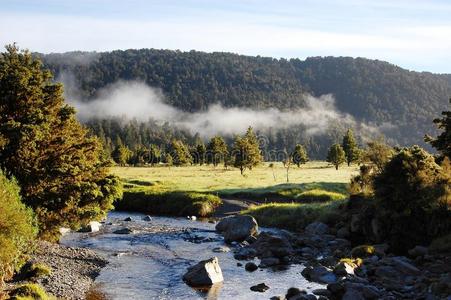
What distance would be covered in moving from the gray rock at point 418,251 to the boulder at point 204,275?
16.6 meters

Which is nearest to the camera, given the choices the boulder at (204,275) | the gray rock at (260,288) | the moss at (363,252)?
the gray rock at (260,288)

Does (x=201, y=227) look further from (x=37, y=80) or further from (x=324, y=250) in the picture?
(x=37, y=80)

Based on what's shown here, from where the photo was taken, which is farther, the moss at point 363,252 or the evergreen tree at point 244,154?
the evergreen tree at point 244,154

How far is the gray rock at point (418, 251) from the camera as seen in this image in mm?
41688

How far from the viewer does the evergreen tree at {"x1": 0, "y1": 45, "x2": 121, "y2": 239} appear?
1433 inches

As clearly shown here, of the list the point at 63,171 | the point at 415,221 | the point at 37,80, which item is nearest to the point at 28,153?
the point at 63,171

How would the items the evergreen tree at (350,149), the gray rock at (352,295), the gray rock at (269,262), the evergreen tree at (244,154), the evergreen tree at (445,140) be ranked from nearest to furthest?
1. the gray rock at (352,295)
2. the gray rock at (269,262)
3. the evergreen tree at (445,140)
4. the evergreen tree at (244,154)
5. the evergreen tree at (350,149)

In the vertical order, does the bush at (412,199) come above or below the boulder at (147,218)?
above

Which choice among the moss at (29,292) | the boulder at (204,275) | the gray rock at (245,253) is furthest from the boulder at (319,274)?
the moss at (29,292)

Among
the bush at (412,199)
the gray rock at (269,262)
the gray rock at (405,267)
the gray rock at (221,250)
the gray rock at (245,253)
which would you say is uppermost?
the bush at (412,199)

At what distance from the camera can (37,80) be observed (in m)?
38.5

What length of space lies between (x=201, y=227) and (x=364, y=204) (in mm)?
19752

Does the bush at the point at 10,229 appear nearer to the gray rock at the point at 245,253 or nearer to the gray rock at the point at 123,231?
the gray rock at the point at 245,253

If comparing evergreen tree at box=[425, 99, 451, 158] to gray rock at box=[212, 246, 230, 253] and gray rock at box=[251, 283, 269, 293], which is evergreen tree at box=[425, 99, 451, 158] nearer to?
gray rock at box=[212, 246, 230, 253]
